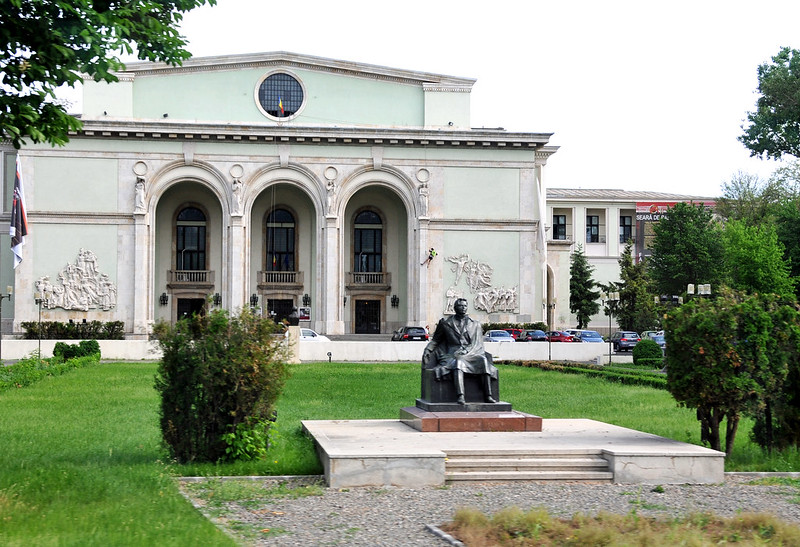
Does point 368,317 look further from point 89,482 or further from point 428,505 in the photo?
point 428,505

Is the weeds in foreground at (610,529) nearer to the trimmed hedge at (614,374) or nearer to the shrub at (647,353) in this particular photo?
the trimmed hedge at (614,374)

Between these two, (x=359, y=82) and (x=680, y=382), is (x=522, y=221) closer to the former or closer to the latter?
(x=359, y=82)

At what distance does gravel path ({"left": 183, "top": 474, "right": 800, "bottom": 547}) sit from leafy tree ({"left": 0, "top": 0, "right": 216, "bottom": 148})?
14.4 ft

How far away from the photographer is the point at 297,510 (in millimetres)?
9562

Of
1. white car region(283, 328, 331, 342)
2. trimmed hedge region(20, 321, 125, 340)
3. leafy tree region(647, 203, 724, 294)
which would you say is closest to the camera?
white car region(283, 328, 331, 342)

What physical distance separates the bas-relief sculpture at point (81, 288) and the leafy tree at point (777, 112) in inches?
1278

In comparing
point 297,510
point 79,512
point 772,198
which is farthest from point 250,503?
point 772,198

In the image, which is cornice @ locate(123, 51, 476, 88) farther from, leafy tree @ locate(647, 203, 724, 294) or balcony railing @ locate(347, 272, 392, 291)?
leafy tree @ locate(647, 203, 724, 294)

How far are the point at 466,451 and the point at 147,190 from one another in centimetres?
4180

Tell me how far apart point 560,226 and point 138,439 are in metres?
68.2

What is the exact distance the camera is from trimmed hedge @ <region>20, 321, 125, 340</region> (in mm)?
47938

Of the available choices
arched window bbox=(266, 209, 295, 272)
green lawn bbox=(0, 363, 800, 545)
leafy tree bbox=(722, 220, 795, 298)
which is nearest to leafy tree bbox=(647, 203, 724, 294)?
leafy tree bbox=(722, 220, 795, 298)

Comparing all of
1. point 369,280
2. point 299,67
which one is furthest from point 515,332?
point 299,67

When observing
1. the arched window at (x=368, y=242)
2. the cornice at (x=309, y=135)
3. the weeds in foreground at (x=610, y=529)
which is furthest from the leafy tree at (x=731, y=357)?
the arched window at (x=368, y=242)
